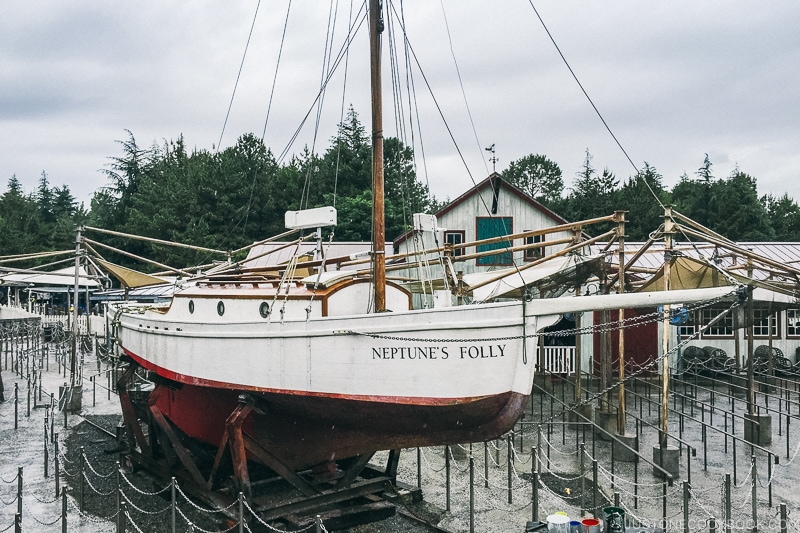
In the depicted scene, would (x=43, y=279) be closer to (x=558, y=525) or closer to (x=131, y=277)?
→ (x=131, y=277)

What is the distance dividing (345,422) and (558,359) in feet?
50.0

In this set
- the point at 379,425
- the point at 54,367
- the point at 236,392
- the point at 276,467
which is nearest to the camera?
the point at 379,425

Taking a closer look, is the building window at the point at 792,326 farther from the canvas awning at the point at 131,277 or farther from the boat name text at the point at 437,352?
the canvas awning at the point at 131,277

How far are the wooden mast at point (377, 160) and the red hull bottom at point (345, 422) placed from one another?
1.75m

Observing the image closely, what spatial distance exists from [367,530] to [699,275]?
34.0ft

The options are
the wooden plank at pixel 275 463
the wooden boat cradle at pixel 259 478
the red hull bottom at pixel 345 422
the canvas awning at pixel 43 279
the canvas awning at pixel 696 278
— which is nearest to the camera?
the red hull bottom at pixel 345 422

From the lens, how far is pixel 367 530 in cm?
1108

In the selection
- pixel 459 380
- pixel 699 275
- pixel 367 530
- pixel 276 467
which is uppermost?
pixel 699 275

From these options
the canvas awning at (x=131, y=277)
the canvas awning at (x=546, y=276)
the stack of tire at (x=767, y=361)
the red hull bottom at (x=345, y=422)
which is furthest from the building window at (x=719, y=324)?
the canvas awning at (x=131, y=277)

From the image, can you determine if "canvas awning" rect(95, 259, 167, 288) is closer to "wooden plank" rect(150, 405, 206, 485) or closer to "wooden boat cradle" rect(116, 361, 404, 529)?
"wooden boat cradle" rect(116, 361, 404, 529)

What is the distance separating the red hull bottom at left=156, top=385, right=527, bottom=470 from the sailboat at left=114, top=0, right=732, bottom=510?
2 centimetres

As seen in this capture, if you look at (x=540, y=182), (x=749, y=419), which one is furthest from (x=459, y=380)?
(x=540, y=182)

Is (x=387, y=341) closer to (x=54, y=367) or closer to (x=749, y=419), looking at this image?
(x=749, y=419)

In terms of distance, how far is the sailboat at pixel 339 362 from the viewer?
8.90 metres
